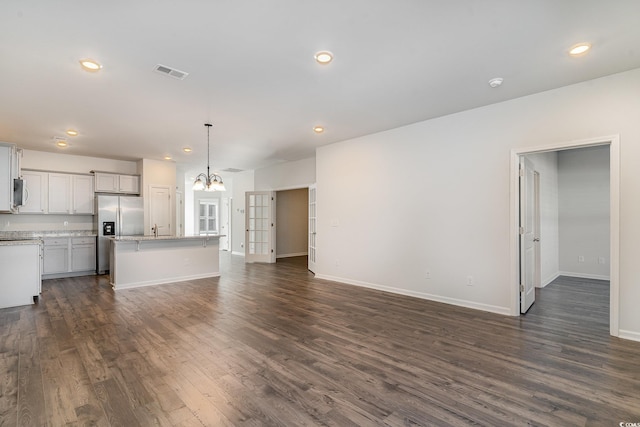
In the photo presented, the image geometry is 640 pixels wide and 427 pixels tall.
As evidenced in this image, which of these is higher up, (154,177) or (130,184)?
(154,177)

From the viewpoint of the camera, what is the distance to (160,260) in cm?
609

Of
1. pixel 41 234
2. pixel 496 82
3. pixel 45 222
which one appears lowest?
pixel 41 234

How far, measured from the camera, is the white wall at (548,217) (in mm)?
5863

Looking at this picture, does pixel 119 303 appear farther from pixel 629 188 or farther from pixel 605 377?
pixel 629 188

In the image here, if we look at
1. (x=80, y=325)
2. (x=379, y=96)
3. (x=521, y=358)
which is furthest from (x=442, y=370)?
(x=80, y=325)

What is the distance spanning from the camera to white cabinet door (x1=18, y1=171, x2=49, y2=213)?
6.66m

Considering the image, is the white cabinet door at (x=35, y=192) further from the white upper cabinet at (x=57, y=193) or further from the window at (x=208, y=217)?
the window at (x=208, y=217)

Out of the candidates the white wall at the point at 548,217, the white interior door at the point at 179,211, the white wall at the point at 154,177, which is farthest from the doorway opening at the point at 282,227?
the white wall at the point at 548,217

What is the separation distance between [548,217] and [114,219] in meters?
9.59

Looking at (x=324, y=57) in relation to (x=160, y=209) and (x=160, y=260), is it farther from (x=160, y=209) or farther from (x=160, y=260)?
(x=160, y=209)

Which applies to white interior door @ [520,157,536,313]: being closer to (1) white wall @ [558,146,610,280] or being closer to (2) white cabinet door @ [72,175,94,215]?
(1) white wall @ [558,146,610,280]

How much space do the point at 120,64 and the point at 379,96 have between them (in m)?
2.85

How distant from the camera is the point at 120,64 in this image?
9.98 ft

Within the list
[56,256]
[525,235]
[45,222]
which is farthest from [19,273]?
[525,235]
